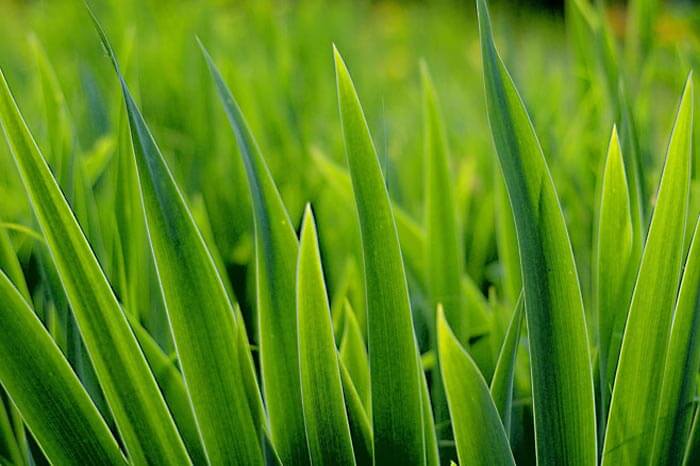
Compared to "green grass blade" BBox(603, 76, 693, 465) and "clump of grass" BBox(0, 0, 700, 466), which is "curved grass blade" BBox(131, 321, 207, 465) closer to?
"clump of grass" BBox(0, 0, 700, 466)

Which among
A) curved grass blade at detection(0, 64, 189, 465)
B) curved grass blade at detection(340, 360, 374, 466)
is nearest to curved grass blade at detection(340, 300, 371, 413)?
curved grass blade at detection(340, 360, 374, 466)

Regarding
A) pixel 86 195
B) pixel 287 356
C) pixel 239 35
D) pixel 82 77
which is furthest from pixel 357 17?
pixel 287 356

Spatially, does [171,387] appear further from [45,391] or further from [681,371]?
[681,371]

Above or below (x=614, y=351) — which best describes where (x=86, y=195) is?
above

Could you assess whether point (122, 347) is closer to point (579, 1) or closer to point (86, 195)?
point (86, 195)

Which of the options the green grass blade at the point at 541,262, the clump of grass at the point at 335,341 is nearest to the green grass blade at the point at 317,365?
the clump of grass at the point at 335,341

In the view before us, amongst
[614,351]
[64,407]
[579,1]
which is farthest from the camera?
[579,1]

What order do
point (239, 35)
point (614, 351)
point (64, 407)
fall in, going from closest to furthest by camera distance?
1. point (64, 407)
2. point (614, 351)
3. point (239, 35)
